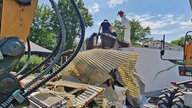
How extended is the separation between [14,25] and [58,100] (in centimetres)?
262

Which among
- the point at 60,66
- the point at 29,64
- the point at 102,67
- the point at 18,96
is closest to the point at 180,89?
the point at 102,67

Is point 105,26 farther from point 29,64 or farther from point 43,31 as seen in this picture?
point 43,31

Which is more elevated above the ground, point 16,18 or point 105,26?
point 105,26

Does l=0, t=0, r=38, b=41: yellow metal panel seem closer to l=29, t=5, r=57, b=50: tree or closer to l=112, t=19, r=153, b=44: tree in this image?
l=29, t=5, r=57, b=50: tree

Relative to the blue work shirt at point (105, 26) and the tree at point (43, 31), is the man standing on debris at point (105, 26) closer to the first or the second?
the blue work shirt at point (105, 26)

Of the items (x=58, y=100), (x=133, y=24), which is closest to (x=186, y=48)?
(x=58, y=100)

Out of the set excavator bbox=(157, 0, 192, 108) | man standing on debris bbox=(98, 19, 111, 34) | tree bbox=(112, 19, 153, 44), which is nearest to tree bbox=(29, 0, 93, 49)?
tree bbox=(112, 19, 153, 44)

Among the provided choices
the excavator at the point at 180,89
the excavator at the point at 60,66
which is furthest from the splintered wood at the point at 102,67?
the excavator at the point at 180,89

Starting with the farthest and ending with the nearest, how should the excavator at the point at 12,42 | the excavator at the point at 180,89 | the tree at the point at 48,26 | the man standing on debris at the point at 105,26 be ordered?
the tree at the point at 48,26
the man standing on debris at the point at 105,26
the excavator at the point at 180,89
the excavator at the point at 12,42

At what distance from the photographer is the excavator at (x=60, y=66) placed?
5.61 ft

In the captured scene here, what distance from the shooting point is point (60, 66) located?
2.11 metres

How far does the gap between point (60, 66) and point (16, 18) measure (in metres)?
0.56

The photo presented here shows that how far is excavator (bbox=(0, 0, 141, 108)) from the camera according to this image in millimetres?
1711

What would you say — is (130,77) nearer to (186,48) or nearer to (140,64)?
(186,48)
